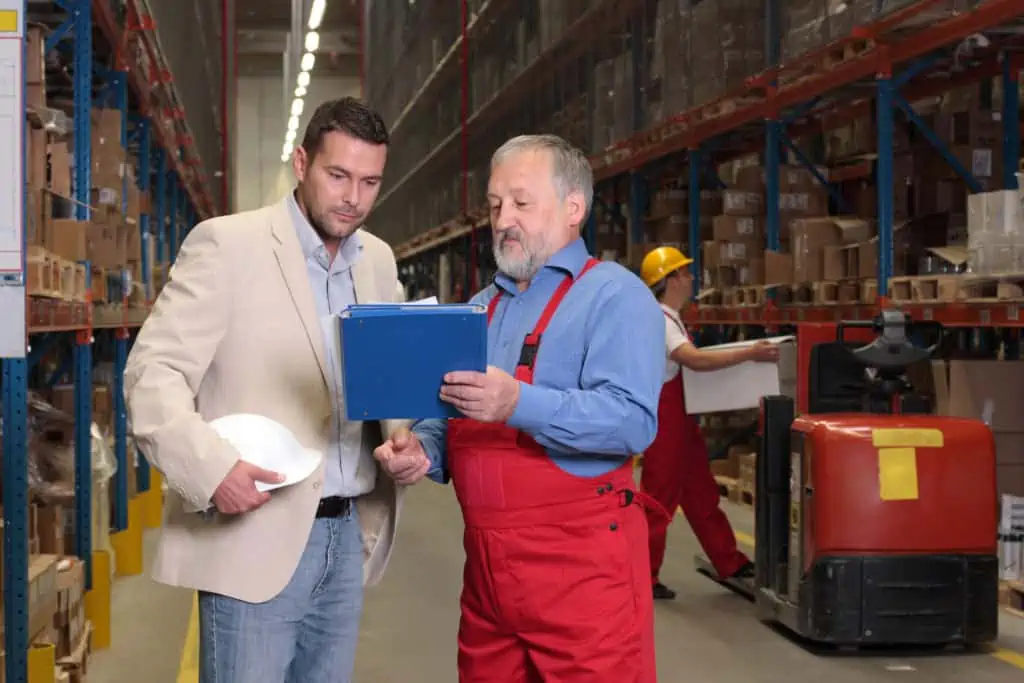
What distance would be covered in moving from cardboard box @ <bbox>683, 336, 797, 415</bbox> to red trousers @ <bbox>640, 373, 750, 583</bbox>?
90 mm

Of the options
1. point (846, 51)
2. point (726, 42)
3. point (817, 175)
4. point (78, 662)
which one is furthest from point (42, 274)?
point (817, 175)

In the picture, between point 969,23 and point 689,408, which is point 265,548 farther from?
point 969,23

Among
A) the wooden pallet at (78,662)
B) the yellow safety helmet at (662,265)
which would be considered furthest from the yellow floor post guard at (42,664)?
the yellow safety helmet at (662,265)

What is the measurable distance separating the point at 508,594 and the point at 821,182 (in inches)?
314

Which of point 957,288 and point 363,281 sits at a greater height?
point 957,288

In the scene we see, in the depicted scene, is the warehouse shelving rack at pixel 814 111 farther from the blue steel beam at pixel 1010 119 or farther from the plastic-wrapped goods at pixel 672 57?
the plastic-wrapped goods at pixel 672 57

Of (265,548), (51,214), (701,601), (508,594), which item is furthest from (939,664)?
(51,214)

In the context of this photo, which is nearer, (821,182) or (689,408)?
(689,408)

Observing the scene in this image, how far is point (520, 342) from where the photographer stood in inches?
116

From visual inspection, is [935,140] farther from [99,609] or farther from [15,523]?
[15,523]

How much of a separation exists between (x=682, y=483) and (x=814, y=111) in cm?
432

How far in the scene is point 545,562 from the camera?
111 inches

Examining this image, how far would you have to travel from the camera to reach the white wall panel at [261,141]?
123ft

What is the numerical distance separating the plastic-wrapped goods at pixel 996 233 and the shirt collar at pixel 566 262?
3.94m
